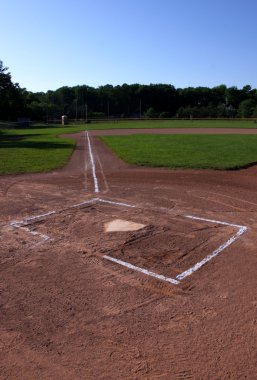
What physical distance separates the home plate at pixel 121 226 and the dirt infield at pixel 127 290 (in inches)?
3.3

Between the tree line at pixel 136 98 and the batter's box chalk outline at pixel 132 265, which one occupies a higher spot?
the tree line at pixel 136 98

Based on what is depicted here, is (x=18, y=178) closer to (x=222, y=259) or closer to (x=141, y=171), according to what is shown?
(x=141, y=171)

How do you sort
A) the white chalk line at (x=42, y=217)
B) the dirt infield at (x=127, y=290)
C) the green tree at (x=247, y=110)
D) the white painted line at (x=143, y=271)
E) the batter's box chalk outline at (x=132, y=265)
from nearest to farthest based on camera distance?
the dirt infield at (x=127, y=290)
the white painted line at (x=143, y=271)
the batter's box chalk outline at (x=132, y=265)
the white chalk line at (x=42, y=217)
the green tree at (x=247, y=110)

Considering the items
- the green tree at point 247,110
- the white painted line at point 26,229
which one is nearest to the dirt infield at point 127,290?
the white painted line at point 26,229

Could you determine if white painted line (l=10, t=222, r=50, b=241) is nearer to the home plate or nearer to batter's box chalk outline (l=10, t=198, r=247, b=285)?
batter's box chalk outline (l=10, t=198, r=247, b=285)

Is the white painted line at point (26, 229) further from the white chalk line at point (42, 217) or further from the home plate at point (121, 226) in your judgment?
the home plate at point (121, 226)

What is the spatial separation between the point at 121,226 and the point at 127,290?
2497mm

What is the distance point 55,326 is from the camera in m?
4.01

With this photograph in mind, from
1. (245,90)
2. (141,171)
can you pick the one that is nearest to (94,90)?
(245,90)

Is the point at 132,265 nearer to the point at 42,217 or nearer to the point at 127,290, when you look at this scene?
the point at 127,290

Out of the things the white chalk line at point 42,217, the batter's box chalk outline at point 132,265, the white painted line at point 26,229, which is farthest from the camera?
the white chalk line at point 42,217

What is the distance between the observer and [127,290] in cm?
474

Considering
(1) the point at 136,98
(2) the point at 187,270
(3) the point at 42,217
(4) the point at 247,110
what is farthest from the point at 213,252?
(1) the point at 136,98

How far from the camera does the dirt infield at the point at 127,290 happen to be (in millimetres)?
3475
